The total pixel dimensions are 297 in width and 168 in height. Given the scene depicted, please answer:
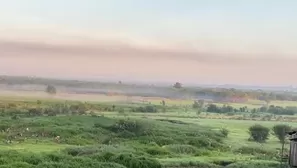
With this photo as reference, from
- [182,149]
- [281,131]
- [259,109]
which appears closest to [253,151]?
[182,149]

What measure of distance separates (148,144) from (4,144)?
43.4ft

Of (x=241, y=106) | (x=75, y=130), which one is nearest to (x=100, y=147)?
(x=75, y=130)

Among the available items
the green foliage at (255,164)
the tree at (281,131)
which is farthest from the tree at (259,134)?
the green foliage at (255,164)

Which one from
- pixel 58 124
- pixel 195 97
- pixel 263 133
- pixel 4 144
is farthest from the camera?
pixel 195 97

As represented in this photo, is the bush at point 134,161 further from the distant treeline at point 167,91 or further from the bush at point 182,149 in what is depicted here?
the distant treeline at point 167,91

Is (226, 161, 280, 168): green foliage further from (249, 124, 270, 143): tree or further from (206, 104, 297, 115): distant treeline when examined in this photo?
(206, 104, 297, 115): distant treeline

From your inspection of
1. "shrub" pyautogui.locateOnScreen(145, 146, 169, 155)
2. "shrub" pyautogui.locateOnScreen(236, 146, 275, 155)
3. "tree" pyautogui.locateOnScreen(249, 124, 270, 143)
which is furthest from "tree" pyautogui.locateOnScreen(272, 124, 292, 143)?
"shrub" pyautogui.locateOnScreen(145, 146, 169, 155)

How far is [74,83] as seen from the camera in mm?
109938

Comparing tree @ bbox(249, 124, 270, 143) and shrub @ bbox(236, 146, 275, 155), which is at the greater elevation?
tree @ bbox(249, 124, 270, 143)

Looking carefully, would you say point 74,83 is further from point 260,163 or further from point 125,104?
point 260,163

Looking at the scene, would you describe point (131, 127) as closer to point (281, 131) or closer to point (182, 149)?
point (182, 149)

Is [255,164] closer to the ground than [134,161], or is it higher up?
closer to the ground

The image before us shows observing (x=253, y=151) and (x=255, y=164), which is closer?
(x=255, y=164)

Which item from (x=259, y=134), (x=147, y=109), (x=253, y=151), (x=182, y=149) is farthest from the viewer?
(x=147, y=109)
